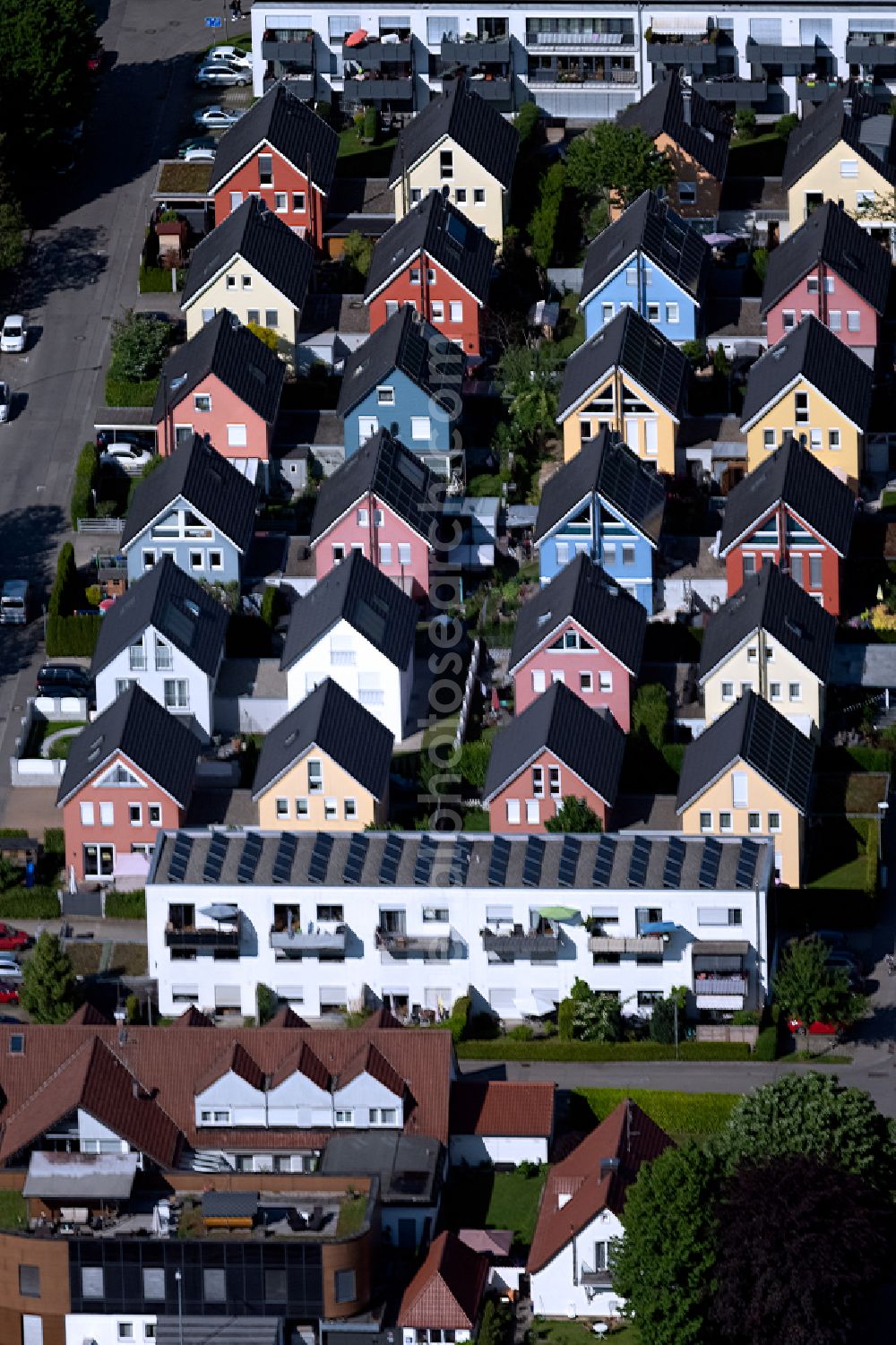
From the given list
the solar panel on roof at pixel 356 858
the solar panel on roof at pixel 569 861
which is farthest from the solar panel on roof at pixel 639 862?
the solar panel on roof at pixel 356 858

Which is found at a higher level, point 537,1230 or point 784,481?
point 784,481

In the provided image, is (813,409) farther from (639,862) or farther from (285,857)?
(285,857)

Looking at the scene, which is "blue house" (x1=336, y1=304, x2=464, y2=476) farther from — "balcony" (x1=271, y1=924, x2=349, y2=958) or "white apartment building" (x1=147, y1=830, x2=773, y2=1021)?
"balcony" (x1=271, y1=924, x2=349, y2=958)

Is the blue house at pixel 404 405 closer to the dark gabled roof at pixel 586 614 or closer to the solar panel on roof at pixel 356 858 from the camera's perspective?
the dark gabled roof at pixel 586 614

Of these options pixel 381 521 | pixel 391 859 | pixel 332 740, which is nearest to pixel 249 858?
pixel 391 859

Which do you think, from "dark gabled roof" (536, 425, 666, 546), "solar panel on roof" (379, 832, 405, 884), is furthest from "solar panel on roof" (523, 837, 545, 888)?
"dark gabled roof" (536, 425, 666, 546)

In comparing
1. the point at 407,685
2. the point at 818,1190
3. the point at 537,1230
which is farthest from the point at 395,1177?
the point at 407,685

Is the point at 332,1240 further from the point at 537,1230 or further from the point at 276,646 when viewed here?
the point at 276,646
